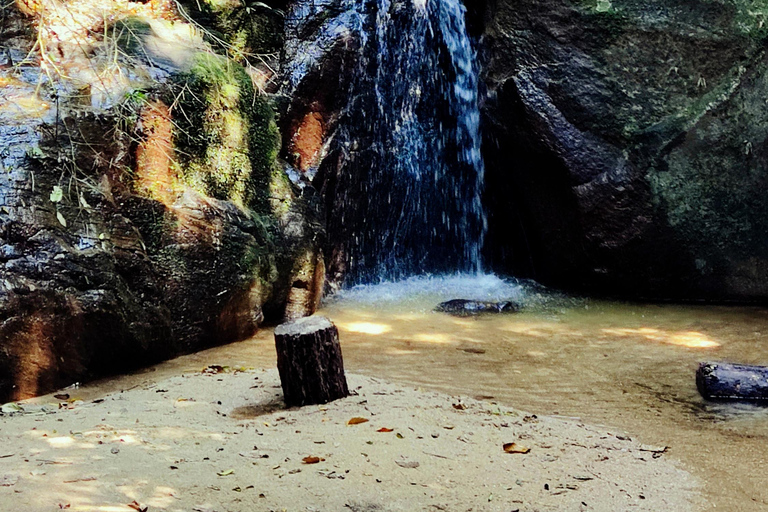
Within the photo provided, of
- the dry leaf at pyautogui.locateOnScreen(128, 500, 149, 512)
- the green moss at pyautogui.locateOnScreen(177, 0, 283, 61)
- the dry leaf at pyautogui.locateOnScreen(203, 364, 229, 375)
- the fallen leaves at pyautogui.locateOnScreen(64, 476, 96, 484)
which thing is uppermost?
the green moss at pyautogui.locateOnScreen(177, 0, 283, 61)

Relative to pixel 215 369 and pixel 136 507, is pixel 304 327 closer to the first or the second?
pixel 215 369

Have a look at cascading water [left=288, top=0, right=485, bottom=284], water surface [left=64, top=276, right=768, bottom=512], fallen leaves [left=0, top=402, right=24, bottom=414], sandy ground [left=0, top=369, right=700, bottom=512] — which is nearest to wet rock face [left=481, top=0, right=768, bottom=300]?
water surface [left=64, top=276, right=768, bottom=512]

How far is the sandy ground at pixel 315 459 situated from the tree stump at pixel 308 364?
0.11 meters

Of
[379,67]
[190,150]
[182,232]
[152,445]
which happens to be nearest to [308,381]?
[152,445]

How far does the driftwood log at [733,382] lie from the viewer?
4.54m

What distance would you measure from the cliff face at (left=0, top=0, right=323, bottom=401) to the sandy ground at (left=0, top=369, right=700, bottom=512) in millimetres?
855

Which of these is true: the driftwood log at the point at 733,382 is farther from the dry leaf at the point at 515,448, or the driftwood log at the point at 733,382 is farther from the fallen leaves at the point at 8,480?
the fallen leaves at the point at 8,480

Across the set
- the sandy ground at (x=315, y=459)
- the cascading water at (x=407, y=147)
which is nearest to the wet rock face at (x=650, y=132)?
the cascading water at (x=407, y=147)

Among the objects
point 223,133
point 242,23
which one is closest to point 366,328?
point 223,133

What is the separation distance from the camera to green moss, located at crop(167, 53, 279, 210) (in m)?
6.13

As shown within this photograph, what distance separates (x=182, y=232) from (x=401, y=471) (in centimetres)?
359

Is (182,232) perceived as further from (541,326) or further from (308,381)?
(541,326)

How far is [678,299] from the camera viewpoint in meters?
8.22

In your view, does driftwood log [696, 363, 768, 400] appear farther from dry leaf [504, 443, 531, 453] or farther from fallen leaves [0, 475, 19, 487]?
fallen leaves [0, 475, 19, 487]
